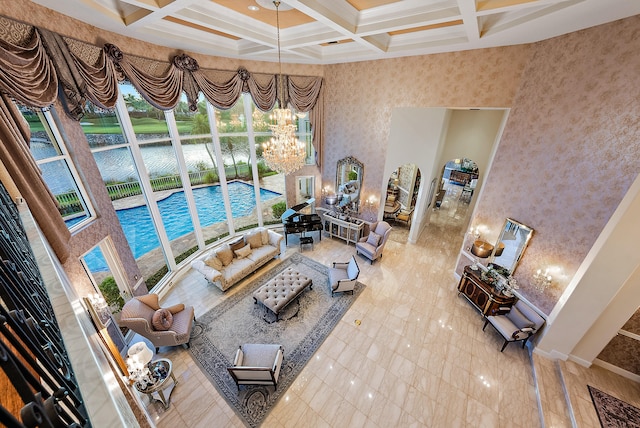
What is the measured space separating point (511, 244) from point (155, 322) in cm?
712

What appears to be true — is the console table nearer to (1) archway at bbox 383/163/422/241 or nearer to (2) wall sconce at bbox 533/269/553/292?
(1) archway at bbox 383/163/422/241

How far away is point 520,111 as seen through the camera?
4.64 m

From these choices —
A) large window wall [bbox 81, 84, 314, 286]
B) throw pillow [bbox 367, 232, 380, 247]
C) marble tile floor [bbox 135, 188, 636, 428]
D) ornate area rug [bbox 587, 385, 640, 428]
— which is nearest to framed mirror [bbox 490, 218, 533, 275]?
marble tile floor [bbox 135, 188, 636, 428]

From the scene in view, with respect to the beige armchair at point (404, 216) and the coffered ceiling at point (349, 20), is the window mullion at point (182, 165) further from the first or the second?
the beige armchair at point (404, 216)

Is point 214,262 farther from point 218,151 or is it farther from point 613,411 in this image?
point 613,411

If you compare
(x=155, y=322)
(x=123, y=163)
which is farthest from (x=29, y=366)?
(x=123, y=163)

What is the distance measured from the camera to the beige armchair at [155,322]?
4267mm

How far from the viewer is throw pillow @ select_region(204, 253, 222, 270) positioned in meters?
6.10

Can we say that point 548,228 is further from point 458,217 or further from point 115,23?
point 115,23

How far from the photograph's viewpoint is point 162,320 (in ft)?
14.9

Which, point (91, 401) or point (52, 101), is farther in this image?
point (52, 101)

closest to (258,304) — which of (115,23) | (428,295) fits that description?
(428,295)

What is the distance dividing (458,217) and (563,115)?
680cm

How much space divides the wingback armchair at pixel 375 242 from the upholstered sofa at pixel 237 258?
252 centimetres
